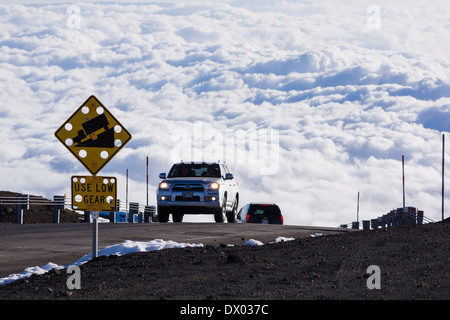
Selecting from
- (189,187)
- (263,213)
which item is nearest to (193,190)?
(189,187)

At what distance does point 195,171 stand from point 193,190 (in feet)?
3.94

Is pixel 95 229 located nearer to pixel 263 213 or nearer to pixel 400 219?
pixel 263 213

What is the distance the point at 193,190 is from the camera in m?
27.0

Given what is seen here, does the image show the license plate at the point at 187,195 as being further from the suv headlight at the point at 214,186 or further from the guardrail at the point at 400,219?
the guardrail at the point at 400,219

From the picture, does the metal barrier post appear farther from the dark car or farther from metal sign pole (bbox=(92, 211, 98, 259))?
metal sign pole (bbox=(92, 211, 98, 259))

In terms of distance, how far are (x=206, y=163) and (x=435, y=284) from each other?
17480 mm

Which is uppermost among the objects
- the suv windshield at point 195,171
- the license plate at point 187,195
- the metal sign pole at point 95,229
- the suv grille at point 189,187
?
the suv windshield at point 195,171

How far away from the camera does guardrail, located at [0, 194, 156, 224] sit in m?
37.1

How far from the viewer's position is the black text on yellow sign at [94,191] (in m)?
14.0

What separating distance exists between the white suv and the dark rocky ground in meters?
10.7

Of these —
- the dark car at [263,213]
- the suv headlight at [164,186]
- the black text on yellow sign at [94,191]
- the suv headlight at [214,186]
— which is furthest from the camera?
the dark car at [263,213]

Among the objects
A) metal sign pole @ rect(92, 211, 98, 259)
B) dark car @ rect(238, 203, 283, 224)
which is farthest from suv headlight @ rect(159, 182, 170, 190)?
metal sign pole @ rect(92, 211, 98, 259)

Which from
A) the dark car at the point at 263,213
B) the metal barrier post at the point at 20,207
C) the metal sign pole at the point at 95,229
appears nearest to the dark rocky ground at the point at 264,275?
the metal sign pole at the point at 95,229

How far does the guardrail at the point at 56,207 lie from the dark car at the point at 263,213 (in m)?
9.98
